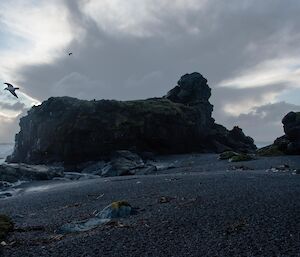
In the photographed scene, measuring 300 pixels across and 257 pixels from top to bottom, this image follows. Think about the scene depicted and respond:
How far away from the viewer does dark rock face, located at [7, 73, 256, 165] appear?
3022 inches

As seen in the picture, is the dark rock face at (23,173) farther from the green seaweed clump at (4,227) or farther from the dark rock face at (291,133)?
the green seaweed clump at (4,227)

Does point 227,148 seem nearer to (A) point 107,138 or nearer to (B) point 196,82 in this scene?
(B) point 196,82

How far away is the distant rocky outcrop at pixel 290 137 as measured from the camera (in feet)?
190

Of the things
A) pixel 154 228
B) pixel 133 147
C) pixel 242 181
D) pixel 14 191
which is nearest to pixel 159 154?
pixel 133 147

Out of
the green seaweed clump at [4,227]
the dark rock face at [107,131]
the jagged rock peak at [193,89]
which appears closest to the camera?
the green seaweed clump at [4,227]

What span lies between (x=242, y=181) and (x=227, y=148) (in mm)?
63987

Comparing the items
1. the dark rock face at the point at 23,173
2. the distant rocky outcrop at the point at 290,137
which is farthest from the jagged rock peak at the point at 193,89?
the dark rock face at the point at 23,173

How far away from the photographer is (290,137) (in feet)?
200

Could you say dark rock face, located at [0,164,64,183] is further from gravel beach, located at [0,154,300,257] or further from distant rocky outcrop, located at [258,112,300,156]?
distant rocky outcrop, located at [258,112,300,156]

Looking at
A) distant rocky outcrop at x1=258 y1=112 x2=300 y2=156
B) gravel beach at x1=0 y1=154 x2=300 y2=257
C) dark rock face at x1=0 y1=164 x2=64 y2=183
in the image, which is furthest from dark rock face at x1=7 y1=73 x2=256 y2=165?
gravel beach at x1=0 y1=154 x2=300 y2=257

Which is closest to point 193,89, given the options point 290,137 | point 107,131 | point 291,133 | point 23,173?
point 107,131

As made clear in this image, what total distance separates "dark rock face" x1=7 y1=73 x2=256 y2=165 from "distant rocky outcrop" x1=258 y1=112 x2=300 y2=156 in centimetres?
2566

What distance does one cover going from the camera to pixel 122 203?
64.7 feet

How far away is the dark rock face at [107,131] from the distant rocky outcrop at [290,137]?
25.7 metres
